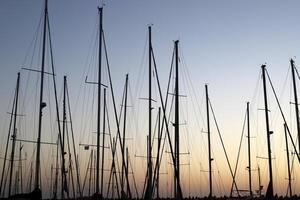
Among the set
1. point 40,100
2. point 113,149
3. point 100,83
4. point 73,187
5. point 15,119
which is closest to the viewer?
point 40,100

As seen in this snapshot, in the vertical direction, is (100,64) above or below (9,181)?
above

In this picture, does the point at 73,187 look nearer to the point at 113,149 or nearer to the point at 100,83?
the point at 113,149

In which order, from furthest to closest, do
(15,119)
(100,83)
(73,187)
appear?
(73,187)
(15,119)
(100,83)

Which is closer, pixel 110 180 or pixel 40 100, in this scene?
pixel 40 100

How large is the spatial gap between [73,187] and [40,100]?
74.1ft

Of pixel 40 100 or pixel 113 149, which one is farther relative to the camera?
pixel 113 149

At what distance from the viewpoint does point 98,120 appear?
33656 millimetres

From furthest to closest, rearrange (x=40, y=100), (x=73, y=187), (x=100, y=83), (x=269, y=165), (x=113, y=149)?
(x=73, y=187) → (x=113, y=149) → (x=269, y=165) → (x=100, y=83) → (x=40, y=100)

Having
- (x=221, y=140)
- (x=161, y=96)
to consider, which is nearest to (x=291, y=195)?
(x=221, y=140)

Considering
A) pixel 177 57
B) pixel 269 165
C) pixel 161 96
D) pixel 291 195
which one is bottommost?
pixel 291 195

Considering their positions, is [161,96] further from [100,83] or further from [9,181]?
[9,181]

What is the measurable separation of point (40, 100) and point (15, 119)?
582 inches

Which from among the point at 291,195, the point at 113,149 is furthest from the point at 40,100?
the point at 291,195

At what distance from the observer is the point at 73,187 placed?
51.6 metres
